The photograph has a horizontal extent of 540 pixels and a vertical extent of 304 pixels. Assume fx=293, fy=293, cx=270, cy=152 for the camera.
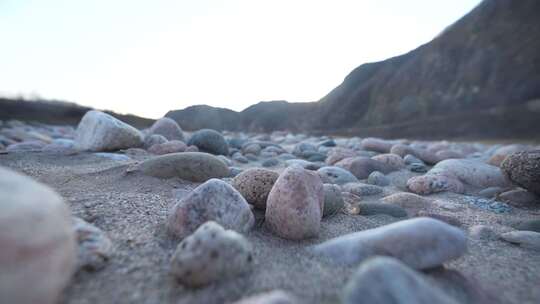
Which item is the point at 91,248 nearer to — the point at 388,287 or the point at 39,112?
the point at 388,287

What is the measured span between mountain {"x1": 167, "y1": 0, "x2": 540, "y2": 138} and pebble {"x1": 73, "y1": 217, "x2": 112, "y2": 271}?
1298cm

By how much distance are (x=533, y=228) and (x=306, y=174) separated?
137cm

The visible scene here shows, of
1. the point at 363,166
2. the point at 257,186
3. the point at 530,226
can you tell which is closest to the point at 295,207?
the point at 257,186

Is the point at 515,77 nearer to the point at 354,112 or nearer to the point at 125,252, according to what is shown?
the point at 354,112

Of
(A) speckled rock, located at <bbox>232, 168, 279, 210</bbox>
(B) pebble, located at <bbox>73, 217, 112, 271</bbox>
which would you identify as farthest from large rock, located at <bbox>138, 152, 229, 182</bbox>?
(B) pebble, located at <bbox>73, 217, 112, 271</bbox>

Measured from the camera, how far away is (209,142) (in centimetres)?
413

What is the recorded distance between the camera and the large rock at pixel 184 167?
7.11ft

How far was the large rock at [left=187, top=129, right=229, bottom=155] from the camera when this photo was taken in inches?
162

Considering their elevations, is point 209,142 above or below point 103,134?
below

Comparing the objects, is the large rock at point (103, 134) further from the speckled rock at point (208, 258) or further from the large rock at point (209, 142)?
the speckled rock at point (208, 258)

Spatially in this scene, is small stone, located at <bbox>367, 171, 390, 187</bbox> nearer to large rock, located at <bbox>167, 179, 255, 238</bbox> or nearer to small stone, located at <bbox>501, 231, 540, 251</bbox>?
small stone, located at <bbox>501, 231, 540, 251</bbox>

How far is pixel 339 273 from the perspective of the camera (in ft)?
3.14

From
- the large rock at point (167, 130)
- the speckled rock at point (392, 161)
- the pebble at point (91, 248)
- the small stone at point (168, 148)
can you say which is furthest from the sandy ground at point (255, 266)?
the large rock at point (167, 130)

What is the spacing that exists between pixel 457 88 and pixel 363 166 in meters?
16.0
